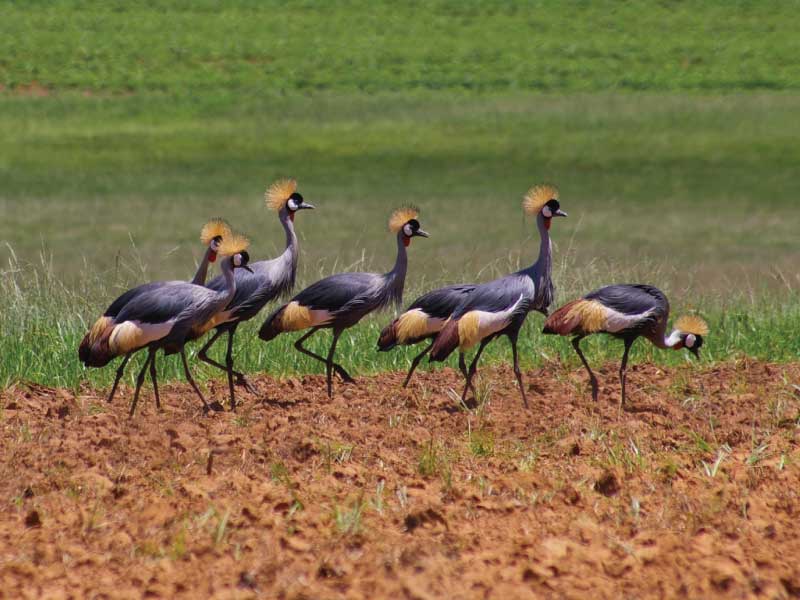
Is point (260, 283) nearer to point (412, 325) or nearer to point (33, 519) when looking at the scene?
point (412, 325)

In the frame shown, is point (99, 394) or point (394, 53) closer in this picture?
point (99, 394)

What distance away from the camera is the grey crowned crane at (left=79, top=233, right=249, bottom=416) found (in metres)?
8.55

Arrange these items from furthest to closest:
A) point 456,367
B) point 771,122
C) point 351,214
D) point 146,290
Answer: point 771,122, point 351,214, point 456,367, point 146,290

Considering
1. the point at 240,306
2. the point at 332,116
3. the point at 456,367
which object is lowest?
the point at 332,116

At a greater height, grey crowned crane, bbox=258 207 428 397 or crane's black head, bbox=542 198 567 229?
crane's black head, bbox=542 198 567 229

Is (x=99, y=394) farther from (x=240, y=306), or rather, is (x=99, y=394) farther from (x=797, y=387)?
(x=797, y=387)

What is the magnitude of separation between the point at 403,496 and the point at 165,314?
7.33ft

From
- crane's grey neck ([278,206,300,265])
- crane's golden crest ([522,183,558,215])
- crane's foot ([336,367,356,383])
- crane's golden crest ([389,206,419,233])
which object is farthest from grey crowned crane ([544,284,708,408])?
crane's grey neck ([278,206,300,265])

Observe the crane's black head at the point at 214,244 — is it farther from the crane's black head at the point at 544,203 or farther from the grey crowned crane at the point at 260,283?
the crane's black head at the point at 544,203

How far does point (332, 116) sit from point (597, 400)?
28573 mm

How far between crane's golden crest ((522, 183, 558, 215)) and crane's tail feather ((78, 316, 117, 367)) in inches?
109

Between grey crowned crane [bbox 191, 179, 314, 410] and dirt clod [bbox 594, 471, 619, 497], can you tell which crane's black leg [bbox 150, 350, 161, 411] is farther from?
dirt clod [bbox 594, 471, 619, 497]

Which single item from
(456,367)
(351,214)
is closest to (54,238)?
(351,214)

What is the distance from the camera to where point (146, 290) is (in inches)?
345
